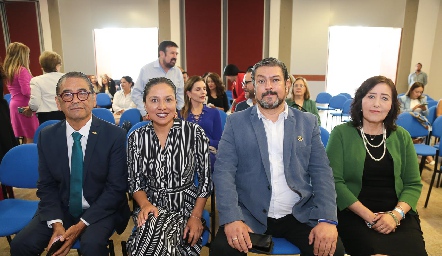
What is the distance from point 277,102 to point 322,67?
8.90 metres

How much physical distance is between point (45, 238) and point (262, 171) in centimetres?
142

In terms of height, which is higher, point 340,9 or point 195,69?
point 340,9

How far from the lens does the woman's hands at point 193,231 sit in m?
1.84

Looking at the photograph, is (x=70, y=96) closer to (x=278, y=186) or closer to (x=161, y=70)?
(x=278, y=186)

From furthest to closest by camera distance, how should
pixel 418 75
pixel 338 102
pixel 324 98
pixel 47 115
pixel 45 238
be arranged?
pixel 418 75 < pixel 324 98 < pixel 338 102 < pixel 47 115 < pixel 45 238

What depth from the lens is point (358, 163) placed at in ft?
6.75

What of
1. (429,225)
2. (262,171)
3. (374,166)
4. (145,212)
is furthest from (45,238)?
(429,225)

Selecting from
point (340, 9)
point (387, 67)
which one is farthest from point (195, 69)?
point (387, 67)

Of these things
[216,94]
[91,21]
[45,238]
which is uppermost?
[91,21]

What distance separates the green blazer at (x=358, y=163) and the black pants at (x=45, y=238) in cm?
153

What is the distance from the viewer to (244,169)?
6.55 feet

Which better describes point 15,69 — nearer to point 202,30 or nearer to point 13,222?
point 13,222

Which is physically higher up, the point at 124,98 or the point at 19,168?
the point at 124,98

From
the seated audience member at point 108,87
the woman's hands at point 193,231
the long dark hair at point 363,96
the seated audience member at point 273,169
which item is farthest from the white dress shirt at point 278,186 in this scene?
the seated audience member at point 108,87
